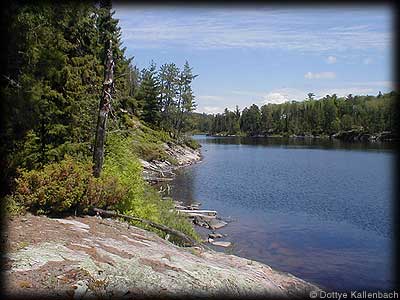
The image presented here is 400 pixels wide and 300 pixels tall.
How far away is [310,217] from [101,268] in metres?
18.8

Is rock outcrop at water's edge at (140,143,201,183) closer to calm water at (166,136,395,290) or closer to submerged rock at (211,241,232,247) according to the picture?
calm water at (166,136,395,290)

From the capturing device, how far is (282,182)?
35.6m

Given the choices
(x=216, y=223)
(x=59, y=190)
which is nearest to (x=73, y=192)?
(x=59, y=190)

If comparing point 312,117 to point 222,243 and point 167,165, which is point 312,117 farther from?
point 222,243

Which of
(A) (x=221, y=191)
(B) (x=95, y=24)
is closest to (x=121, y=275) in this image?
(B) (x=95, y=24)

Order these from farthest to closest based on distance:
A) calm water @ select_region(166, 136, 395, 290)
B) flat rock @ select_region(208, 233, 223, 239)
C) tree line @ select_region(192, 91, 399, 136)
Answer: tree line @ select_region(192, 91, 399, 136) < flat rock @ select_region(208, 233, 223, 239) < calm water @ select_region(166, 136, 395, 290)

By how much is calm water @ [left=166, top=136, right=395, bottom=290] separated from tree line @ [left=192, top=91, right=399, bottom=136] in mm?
57669

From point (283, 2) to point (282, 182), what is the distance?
3356 centimetres

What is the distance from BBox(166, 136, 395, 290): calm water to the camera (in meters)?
15.0

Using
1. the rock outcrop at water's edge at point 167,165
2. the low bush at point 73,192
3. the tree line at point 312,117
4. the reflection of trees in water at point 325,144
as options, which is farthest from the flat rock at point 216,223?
the tree line at point 312,117

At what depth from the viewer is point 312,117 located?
5492 inches

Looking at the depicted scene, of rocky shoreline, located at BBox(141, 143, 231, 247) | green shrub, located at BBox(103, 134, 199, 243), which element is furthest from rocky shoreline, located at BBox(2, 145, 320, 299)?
rocky shoreline, located at BBox(141, 143, 231, 247)

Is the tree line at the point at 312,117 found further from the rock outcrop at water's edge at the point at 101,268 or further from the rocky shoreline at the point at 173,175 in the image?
the rock outcrop at water's edge at the point at 101,268

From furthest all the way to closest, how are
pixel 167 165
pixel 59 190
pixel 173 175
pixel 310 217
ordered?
pixel 167 165 < pixel 173 175 < pixel 310 217 < pixel 59 190
